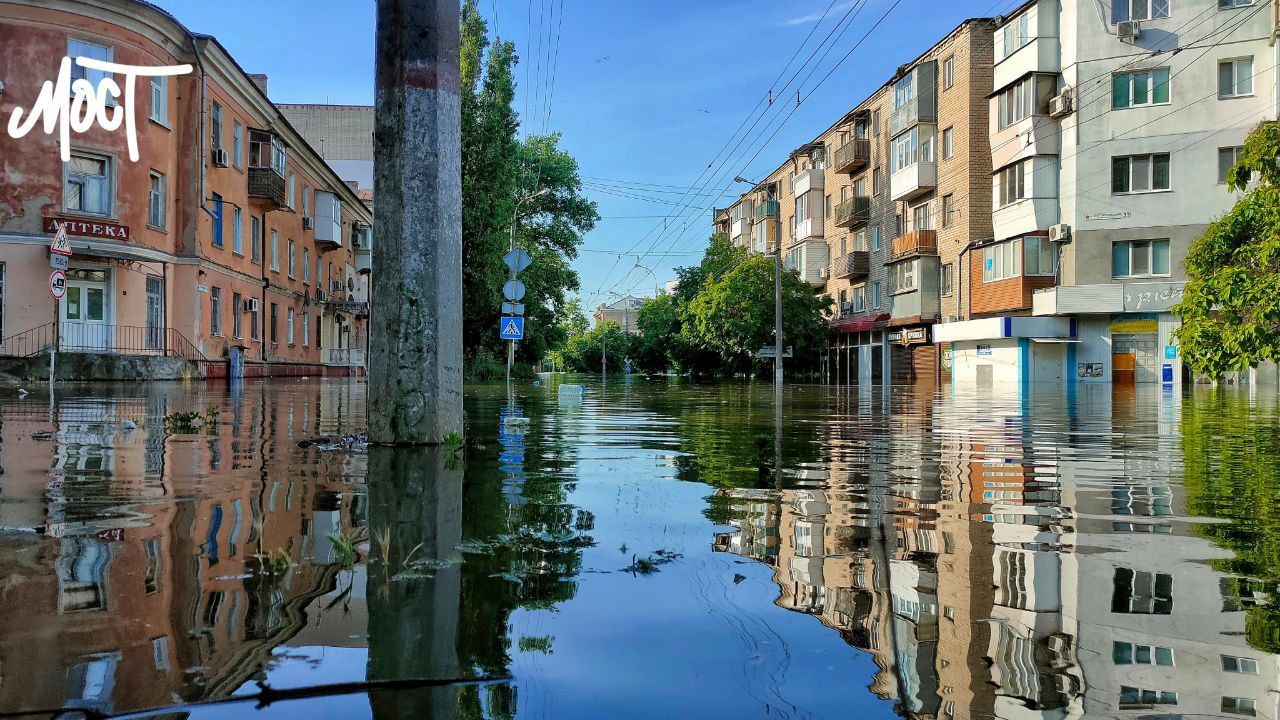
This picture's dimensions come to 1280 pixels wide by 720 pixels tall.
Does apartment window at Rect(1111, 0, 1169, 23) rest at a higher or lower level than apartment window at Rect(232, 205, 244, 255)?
higher

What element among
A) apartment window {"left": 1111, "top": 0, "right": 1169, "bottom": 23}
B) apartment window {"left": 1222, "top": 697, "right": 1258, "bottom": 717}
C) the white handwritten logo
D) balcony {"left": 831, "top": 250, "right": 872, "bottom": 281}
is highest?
apartment window {"left": 1111, "top": 0, "right": 1169, "bottom": 23}

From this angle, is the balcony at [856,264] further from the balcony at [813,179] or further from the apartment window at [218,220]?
the apartment window at [218,220]

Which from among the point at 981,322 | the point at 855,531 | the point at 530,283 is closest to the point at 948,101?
the point at 981,322

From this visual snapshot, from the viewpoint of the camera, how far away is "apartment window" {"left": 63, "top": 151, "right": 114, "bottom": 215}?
2509cm

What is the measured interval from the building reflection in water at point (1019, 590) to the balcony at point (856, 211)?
45977 mm

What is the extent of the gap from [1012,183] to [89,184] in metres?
35.3

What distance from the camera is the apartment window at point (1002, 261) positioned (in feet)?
119

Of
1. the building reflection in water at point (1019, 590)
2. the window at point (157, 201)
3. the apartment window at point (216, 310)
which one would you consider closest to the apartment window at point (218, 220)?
the apartment window at point (216, 310)

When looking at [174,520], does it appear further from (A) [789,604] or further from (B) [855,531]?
(B) [855,531]

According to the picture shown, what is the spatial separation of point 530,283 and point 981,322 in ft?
75.4

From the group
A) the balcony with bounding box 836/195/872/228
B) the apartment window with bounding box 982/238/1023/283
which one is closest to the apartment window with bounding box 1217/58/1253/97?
the apartment window with bounding box 982/238/1023/283

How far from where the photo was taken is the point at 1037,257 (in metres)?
36.2

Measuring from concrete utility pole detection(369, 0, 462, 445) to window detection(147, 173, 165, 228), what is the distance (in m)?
25.1

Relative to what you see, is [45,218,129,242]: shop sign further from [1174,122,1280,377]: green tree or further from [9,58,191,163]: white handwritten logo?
[1174,122,1280,377]: green tree
